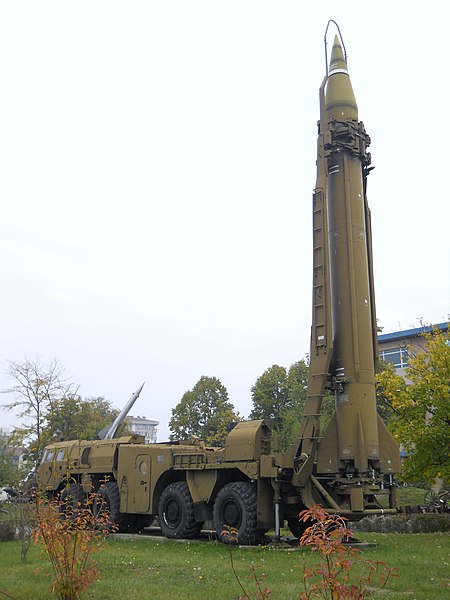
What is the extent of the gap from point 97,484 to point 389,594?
36.9 ft

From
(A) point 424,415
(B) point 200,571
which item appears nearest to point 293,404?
(A) point 424,415

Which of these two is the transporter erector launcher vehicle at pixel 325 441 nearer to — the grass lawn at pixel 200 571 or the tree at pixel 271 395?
the grass lawn at pixel 200 571

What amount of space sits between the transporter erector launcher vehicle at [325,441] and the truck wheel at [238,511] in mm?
20

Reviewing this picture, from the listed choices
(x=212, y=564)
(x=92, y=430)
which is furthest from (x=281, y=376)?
(x=212, y=564)

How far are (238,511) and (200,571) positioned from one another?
3599 millimetres

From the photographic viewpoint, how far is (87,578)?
6.59 metres

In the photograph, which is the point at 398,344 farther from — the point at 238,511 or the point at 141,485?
the point at 238,511

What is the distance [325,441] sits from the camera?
12555 mm

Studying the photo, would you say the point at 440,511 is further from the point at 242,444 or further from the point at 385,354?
the point at 385,354

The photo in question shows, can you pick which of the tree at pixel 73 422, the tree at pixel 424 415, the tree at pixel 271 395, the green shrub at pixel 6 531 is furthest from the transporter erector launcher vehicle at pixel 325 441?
the tree at pixel 271 395

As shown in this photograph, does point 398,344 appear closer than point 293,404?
No

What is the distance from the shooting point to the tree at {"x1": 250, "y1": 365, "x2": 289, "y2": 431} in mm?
40812

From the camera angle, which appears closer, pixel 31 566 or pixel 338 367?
pixel 31 566

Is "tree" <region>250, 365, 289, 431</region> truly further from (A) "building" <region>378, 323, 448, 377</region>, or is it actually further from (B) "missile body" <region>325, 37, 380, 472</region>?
(B) "missile body" <region>325, 37, 380, 472</region>
